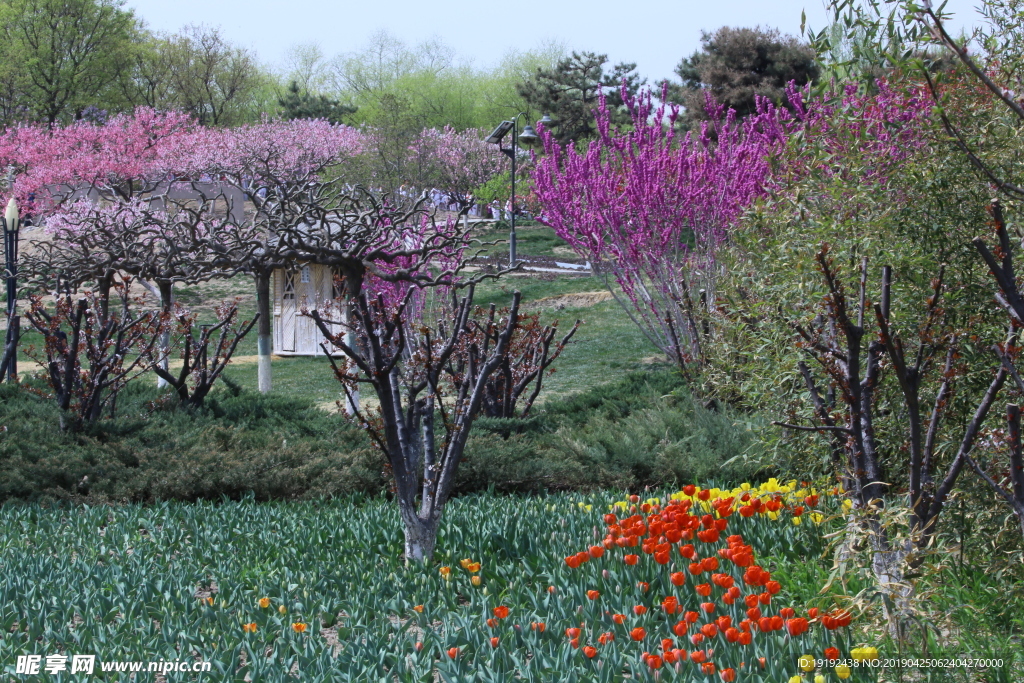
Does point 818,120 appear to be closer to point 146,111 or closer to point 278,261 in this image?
point 278,261

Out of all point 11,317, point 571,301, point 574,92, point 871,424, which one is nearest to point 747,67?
point 574,92

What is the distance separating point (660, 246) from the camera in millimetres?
9773

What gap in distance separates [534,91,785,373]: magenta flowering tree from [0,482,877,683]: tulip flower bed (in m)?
5.20

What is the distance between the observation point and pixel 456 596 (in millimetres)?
3752

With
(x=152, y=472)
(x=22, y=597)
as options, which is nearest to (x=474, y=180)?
(x=152, y=472)

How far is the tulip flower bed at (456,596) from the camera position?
109 inches

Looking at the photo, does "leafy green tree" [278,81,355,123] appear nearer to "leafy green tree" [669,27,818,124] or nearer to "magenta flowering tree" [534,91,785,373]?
"leafy green tree" [669,27,818,124]

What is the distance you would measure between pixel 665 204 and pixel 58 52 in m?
35.1

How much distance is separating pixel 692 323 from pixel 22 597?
23.7ft

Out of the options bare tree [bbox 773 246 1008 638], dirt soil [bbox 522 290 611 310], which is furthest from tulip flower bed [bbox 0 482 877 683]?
dirt soil [bbox 522 290 611 310]

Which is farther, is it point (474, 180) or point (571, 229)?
point (474, 180)

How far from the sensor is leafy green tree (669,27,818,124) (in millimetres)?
29172

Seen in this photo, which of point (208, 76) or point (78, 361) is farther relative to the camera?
point (208, 76)

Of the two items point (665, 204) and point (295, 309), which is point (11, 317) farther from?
point (295, 309)
